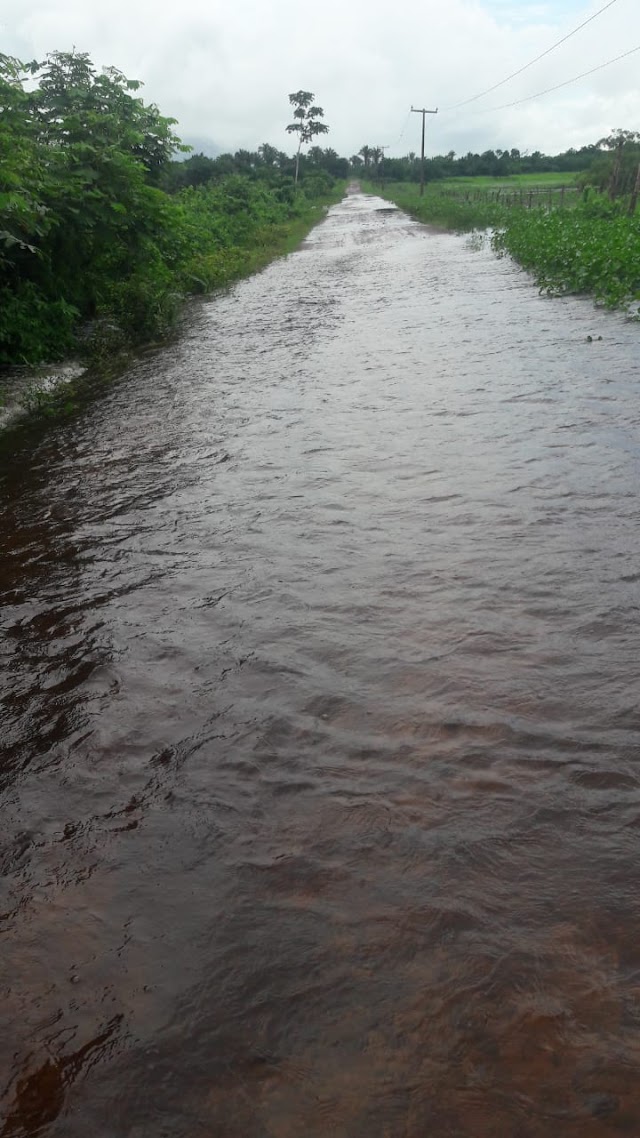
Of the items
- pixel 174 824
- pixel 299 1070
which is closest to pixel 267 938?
pixel 299 1070

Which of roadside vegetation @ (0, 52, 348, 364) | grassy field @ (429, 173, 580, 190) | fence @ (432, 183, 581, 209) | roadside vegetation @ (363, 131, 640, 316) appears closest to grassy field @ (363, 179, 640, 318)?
roadside vegetation @ (363, 131, 640, 316)

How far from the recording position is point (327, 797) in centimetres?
309

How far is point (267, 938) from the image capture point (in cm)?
254

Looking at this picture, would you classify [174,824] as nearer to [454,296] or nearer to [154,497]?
[154,497]

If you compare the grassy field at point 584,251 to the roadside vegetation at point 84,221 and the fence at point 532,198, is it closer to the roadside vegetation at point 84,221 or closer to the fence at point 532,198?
the fence at point 532,198

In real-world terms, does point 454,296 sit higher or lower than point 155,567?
higher

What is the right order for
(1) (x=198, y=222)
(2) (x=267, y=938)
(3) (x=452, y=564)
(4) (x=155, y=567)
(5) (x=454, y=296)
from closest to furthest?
(2) (x=267, y=938), (3) (x=452, y=564), (4) (x=155, y=567), (5) (x=454, y=296), (1) (x=198, y=222)

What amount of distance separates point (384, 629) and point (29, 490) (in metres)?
4.15

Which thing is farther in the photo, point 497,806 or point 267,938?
point 497,806

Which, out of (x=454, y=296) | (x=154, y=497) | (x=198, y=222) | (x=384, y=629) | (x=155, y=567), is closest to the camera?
(x=384, y=629)

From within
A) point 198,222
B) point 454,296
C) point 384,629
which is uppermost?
point 198,222

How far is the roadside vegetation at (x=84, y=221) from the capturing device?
10.5 meters

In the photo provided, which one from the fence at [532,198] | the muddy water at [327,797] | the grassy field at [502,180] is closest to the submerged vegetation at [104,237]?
the muddy water at [327,797]

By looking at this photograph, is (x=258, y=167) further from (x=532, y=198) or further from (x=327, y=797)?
(x=327, y=797)
